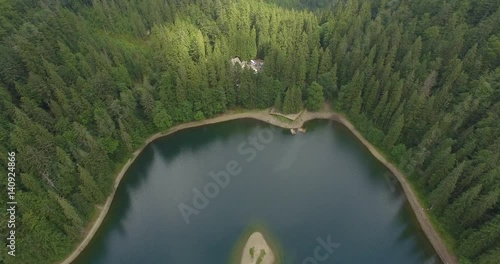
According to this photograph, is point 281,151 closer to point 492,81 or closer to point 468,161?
point 468,161

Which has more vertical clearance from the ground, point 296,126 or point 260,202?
point 296,126

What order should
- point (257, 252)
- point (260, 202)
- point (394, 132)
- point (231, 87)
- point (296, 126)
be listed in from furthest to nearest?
point (296, 126)
point (231, 87)
point (394, 132)
point (260, 202)
point (257, 252)

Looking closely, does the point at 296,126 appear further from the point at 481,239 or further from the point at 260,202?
the point at 481,239

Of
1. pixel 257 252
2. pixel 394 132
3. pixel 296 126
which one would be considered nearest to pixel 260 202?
pixel 257 252

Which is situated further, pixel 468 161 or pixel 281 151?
pixel 281 151

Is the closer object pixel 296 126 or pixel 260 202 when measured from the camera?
pixel 260 202

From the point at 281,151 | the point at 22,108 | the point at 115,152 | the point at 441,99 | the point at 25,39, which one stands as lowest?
the point at 281,151

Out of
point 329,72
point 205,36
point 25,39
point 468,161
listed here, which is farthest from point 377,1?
point 25,39
